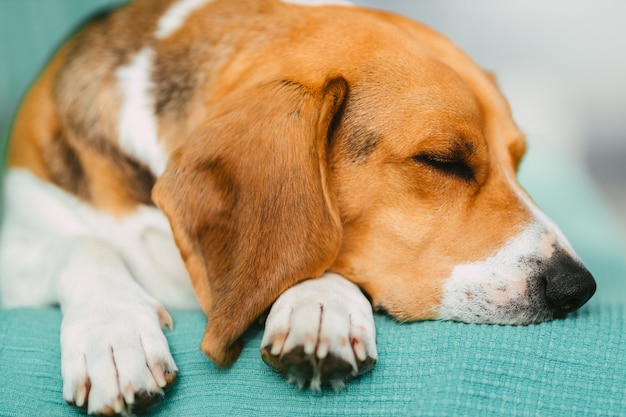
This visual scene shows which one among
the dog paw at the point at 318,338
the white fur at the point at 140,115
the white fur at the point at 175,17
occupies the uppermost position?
the white fur at the point at 175,17

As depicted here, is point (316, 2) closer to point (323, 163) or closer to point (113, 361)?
point (323, 163)

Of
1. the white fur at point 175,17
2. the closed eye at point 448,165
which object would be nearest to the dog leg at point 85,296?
the white fur at point 175,17

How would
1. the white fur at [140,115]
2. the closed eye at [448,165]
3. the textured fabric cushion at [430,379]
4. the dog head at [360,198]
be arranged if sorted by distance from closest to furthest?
the textured fabric cushion at [430,379] → the dog head at [360,198] → the closed eye at [448,165] → the white fur at [140,115]

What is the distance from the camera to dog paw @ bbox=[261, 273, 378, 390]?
1483 mm

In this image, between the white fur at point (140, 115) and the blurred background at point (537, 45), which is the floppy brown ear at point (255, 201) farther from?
the blurred background at point (537, 45)

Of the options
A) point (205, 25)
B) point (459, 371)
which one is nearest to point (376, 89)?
point (205, 25)

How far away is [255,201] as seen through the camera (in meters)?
1.75

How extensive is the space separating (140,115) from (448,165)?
93 cm

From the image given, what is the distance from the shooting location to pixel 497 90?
7.41 ft

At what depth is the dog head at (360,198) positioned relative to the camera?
68.2 inches

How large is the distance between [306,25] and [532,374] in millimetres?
1166

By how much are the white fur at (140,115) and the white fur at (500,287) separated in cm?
90

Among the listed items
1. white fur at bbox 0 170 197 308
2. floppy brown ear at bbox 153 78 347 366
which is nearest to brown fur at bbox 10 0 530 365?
floppy brown ear at bbox 153 78 347 366

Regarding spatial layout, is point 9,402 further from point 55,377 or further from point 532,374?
point 532,374
